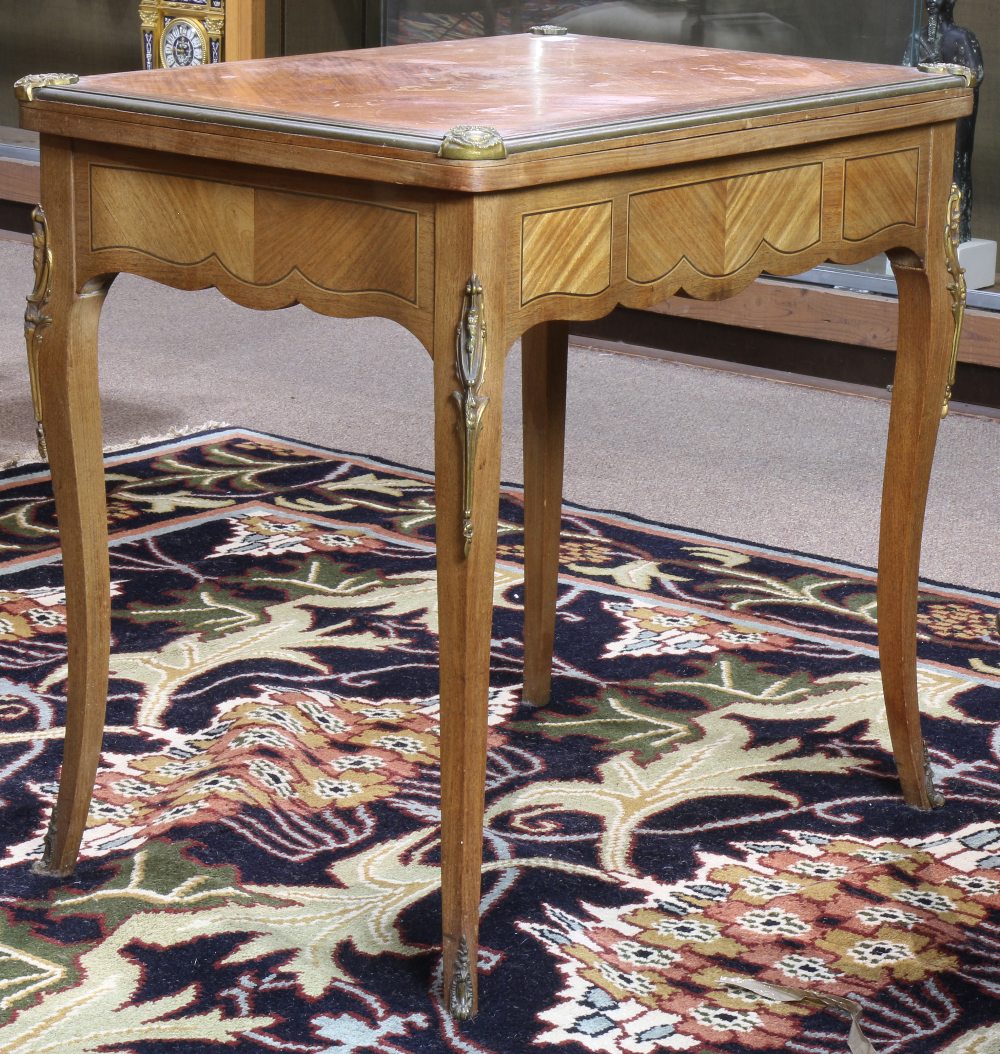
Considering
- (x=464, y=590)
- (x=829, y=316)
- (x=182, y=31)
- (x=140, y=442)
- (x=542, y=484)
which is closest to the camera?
(x=464, y=590)

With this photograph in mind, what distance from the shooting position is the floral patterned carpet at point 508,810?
4.78ft

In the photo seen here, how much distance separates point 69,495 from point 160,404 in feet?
6.44

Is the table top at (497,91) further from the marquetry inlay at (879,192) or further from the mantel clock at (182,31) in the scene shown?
the mantel clock at (182,31)

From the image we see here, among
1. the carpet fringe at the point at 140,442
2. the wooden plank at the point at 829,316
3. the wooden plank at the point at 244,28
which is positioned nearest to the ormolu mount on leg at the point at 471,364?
the carpet fringe at the point at 140,442

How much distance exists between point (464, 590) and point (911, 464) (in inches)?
26.0

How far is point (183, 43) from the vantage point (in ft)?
15.0

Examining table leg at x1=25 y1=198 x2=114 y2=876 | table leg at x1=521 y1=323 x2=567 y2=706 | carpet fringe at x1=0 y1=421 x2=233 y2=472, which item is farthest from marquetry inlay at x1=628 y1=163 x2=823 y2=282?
carpet fringe at x1=0 y1=421 x2=233 y2=472

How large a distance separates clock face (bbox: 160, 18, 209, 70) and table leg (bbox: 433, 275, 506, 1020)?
11.2ft

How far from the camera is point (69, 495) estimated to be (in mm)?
1600

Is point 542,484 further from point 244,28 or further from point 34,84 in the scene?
point 244,28

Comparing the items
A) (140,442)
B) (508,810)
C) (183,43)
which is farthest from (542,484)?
(183,43)

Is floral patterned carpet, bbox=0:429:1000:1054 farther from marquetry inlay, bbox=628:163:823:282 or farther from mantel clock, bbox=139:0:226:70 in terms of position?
mantel clock, bbox=139:0:226:70

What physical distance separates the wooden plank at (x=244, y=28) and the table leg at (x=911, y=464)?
302cm

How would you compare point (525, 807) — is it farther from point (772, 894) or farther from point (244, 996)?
point (244, 996)
